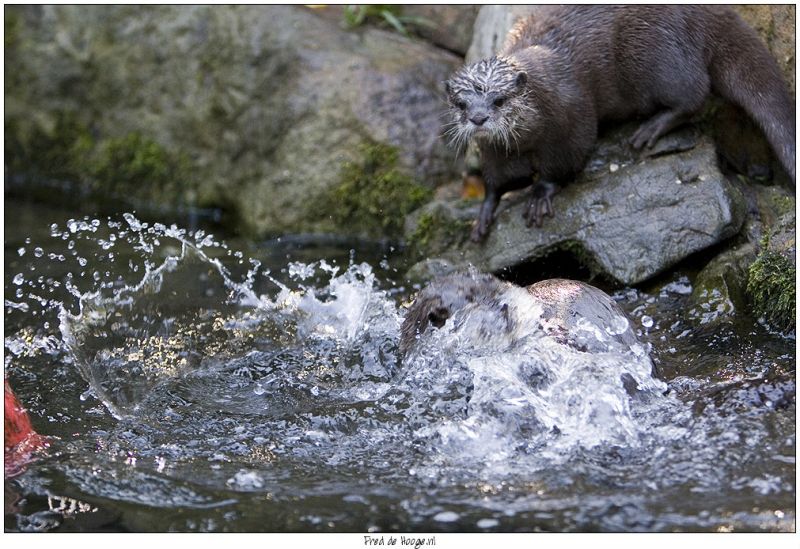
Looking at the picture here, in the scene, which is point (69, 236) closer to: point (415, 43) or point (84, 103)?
point (84, 103)

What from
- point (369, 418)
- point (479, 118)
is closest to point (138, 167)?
point (479, 118)

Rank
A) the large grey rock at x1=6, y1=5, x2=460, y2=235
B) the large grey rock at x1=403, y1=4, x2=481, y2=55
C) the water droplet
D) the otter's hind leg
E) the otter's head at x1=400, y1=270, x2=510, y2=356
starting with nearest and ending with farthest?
the water droplet, the otter's head at x1=400, y1=270, x2=510, y2=356, the otter's hind leg, the large grey rock at x1=6, y1=5, x2=460, y2=235, the large grey rock at x1=403, y1=4, x2=481, y2=55

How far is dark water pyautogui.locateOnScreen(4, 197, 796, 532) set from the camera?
2.39 metres

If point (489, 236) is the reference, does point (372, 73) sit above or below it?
above

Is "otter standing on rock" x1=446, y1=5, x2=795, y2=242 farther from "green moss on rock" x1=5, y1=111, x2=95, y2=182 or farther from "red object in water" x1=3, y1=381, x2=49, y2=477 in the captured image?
"green moss on rock" x1=5, y1=111, x2=95, y2=182

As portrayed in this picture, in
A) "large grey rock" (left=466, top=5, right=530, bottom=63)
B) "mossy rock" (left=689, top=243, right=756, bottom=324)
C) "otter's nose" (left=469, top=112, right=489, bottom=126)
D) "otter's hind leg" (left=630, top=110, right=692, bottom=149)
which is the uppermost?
"large grey rock" (left=466, top=5, right=530, bottom=63)

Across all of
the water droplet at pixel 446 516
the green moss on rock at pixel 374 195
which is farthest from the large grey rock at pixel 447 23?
the water droplet at pixel 446 516

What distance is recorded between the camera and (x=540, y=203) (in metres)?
4.02

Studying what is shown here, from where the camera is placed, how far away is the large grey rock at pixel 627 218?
3.73 meters

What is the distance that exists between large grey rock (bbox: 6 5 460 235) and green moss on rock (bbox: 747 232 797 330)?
173cm

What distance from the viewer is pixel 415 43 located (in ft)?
17.0

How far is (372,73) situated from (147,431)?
8.35 ft

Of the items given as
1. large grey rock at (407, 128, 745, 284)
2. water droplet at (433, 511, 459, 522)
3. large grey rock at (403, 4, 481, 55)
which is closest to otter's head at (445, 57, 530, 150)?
large grey rock at (407, 128, 745, 284)

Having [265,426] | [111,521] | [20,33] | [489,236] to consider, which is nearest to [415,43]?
[489,236]
